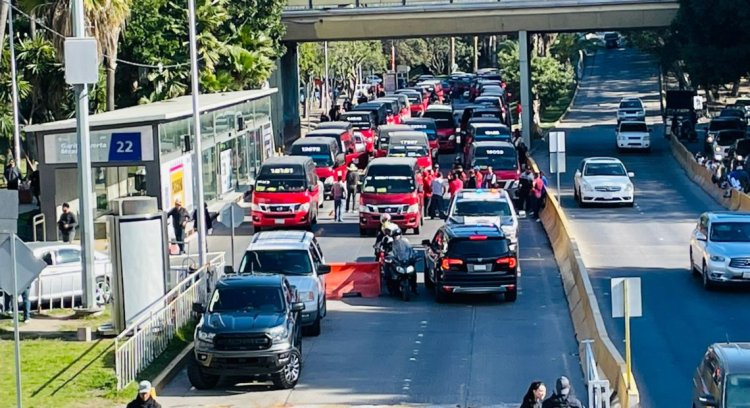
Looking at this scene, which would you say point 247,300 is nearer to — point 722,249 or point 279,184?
point 722,249

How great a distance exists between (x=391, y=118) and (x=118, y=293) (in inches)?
1855

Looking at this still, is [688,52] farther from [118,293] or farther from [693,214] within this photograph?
[118,293]

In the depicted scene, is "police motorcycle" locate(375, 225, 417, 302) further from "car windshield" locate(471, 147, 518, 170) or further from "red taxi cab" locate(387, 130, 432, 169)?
"red taxi cab" locate(387, 130, 432, 169)

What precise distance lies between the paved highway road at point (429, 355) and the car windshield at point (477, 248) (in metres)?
1.15

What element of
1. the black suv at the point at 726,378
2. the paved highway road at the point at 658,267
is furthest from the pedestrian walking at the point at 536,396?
the paved highway road at the point at 658,267

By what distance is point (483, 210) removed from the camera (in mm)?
36438

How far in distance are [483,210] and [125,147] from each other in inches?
390

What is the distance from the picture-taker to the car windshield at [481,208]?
36344 millimetres

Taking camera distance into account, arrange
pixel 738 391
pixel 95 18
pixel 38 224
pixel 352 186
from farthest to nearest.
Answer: pixel 352 186 → pixel 95 18 → pixel 38 224 → pixel 738 391

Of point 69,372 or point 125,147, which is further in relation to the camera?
point 125,147

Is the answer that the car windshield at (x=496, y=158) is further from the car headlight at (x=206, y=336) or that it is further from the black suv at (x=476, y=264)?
the car headlight at (x=206, y=336)

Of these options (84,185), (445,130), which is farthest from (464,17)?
(84,185)

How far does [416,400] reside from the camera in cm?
2177

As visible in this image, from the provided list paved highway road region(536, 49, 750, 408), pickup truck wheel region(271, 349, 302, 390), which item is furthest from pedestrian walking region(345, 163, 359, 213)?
pickup truck wheel region(271, 349, 302, 390)
